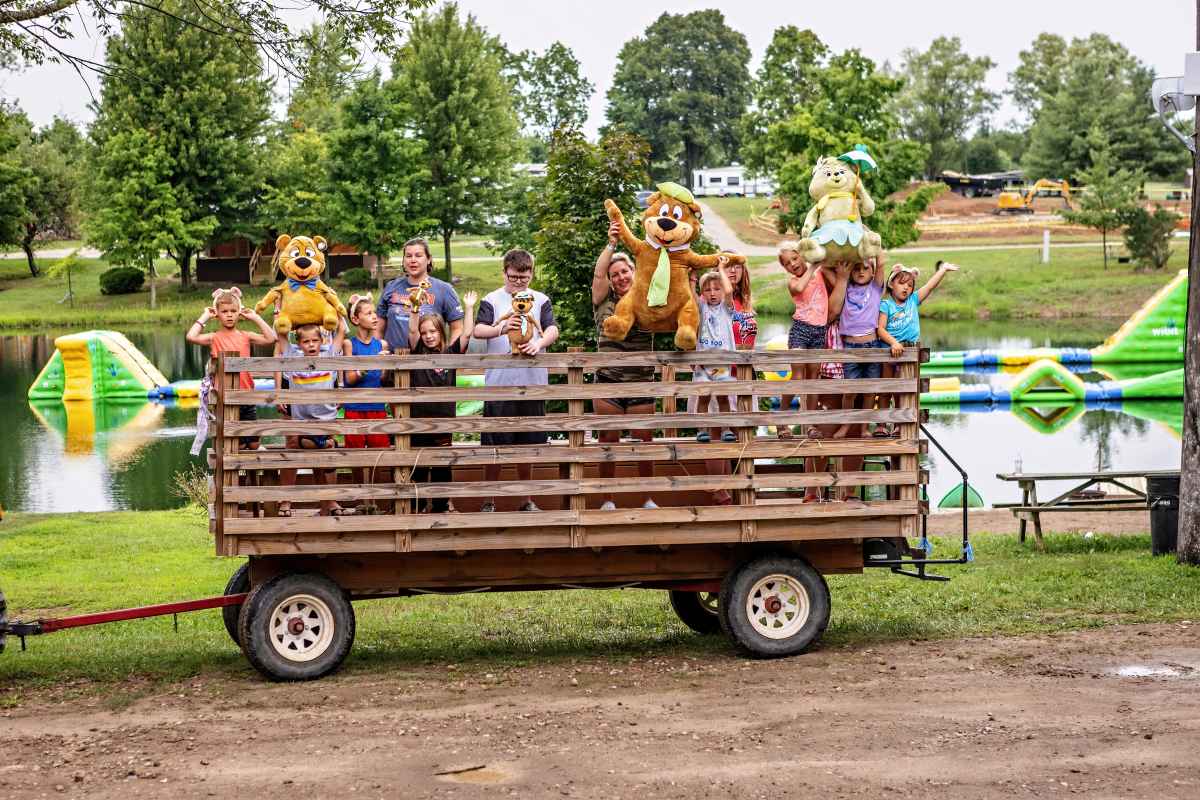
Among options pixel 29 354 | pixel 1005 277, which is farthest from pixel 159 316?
pixel 1005 277

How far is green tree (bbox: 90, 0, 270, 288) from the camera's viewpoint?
58.6m

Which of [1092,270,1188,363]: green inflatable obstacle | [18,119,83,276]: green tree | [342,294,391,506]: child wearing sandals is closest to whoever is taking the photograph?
[342,294,391,506]: child wearing sandals

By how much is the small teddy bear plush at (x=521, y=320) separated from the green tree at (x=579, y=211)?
5.08 metres

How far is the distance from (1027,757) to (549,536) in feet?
10.0

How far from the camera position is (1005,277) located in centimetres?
5484

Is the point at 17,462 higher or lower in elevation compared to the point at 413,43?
lower

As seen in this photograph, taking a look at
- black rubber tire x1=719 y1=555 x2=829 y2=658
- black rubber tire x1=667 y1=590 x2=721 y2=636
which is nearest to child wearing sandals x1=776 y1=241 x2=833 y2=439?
black rubber tire x1=719 y1=555 x2=829 y2=658

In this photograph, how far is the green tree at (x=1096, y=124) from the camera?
71.2 meters

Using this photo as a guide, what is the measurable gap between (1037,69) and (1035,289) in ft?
187

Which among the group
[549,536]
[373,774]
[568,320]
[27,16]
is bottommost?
[373,774]

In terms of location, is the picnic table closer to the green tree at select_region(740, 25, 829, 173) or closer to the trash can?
the trash can

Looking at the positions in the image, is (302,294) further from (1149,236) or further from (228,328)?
(1149,236)

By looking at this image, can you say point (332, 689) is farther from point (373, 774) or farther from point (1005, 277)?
point (1005, 277)

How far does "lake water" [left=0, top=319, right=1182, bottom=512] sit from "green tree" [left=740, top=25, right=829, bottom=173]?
23.3 metres
